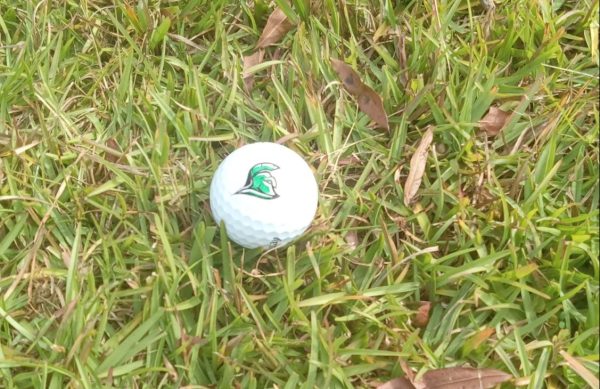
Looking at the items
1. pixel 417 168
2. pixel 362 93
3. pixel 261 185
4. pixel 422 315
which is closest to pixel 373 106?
pixel 362 93

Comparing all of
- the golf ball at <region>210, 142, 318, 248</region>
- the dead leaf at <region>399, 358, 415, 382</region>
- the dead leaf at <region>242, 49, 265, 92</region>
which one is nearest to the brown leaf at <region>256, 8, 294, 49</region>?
the dead leaf at <region>242, 49, 265, 92</region>

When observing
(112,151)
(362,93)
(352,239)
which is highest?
(362,93)

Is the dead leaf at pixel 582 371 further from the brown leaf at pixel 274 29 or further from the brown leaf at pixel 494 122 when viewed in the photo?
the brown leaf at pixel 274 29

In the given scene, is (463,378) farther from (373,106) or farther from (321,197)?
→ (373,106)

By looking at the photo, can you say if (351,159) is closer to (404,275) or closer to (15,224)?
(404,275)

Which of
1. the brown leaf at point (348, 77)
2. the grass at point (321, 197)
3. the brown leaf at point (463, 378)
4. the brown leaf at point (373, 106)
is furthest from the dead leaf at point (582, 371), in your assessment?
the brown leaf at point (348, 77)

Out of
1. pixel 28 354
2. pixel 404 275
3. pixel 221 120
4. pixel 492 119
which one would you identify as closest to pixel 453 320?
pixel 404 275

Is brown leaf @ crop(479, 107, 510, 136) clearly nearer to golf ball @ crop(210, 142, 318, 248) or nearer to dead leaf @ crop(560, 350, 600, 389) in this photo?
golf ball @ crop(210, 142, 318, 248)
